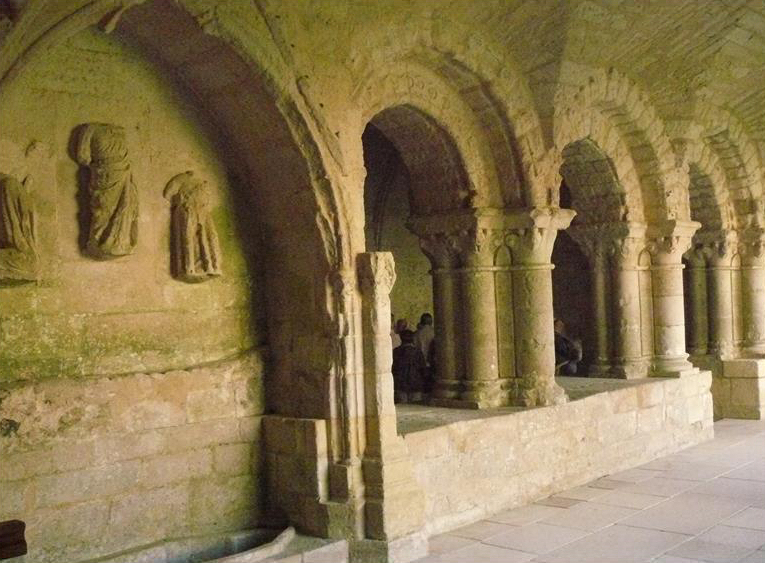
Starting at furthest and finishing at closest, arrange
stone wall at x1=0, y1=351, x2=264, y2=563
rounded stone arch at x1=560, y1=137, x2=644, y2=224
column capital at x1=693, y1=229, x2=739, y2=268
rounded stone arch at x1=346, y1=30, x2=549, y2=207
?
column capital at x1=693, y1=229, x2=739, y2=268 → rounded stone arch at x1=560, y1=137, x2=644, y2=224 → rounded stone arch at x1=346, y1=30, x2=549, y2=207 → stone wall at x1=0, y1=351, x2=264, y2=563

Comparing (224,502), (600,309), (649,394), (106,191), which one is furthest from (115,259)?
(600,309)

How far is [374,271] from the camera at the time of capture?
527 cm

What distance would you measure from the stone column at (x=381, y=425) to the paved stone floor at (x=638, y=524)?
30 centimetres

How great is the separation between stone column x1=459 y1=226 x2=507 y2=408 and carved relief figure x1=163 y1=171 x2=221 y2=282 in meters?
2.30

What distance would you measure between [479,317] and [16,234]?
364 centimetres

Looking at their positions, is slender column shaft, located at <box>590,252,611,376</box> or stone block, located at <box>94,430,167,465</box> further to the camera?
slender column shaft, located at <box>590,252,611,376</box>

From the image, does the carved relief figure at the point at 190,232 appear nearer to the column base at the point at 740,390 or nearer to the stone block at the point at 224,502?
the stone block at the point at 224,502

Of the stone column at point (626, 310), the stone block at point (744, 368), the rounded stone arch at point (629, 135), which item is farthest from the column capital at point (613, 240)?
the stone block at point (744, 368)

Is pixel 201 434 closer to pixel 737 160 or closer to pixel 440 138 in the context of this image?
pixel 440 138

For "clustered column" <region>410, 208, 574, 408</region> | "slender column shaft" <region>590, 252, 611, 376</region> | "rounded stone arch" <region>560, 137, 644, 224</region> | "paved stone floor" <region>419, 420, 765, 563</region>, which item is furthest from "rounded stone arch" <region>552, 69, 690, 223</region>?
"paved stone floor" <region>419, 420, 765, 563</region>

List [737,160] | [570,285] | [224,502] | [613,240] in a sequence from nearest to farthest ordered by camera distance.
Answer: [224,502], [613,240], [737,160], [570,285]

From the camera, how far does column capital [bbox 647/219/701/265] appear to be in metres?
8.72

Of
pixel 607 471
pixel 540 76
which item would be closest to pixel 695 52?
pixel 540 76

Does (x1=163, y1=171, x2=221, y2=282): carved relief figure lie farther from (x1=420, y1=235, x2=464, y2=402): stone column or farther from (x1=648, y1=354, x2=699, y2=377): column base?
(x1=648, y1=354, x2=699, y2=377): column base
